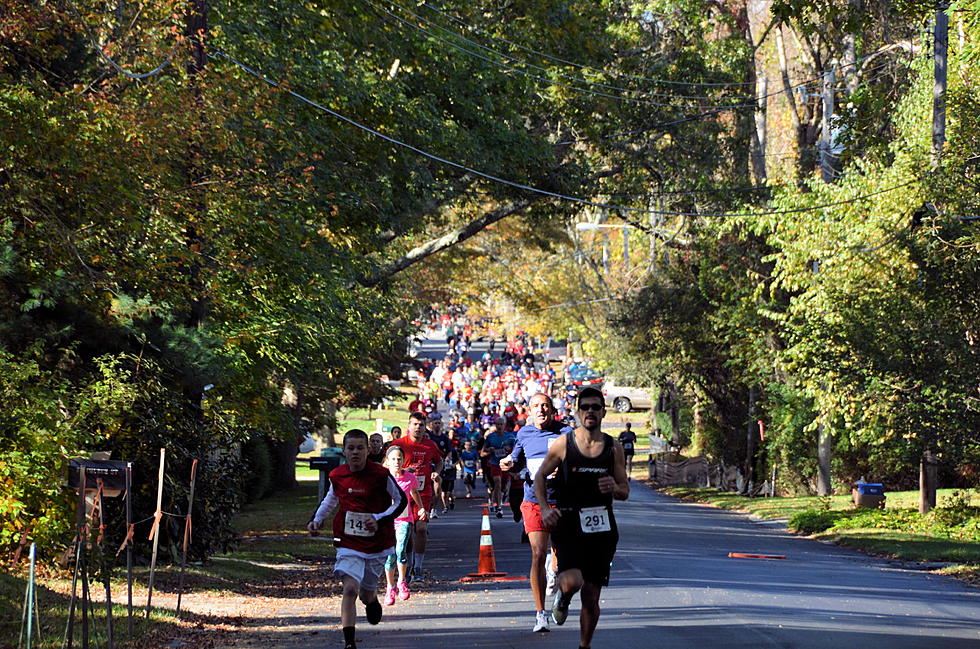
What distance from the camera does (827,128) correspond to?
33.2 meters

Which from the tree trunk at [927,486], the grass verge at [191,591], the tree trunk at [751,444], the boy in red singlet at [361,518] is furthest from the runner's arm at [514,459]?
the tree trunk at [751,444]

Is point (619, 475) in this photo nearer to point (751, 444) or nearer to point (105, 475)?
point (105, 475)

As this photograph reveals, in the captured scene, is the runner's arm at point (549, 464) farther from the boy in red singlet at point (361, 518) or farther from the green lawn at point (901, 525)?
the green lawn at point (901, 525)

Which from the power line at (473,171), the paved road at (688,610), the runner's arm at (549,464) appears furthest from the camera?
the power line at (473,171)

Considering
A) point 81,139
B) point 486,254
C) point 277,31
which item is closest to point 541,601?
point 81,139

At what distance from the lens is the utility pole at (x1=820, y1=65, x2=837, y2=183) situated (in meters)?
31.3

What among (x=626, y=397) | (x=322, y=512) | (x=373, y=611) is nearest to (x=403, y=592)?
(x=373, y=611)

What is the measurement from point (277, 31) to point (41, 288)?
9184 millimetres

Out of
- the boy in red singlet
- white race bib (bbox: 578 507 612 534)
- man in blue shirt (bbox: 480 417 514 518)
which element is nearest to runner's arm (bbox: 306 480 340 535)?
the boy in red singlet

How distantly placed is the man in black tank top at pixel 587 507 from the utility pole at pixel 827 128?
21768 millimetres

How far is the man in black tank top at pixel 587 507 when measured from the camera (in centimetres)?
999

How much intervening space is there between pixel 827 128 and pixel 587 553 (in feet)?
82.4

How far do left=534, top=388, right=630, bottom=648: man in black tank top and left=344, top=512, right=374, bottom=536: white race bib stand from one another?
1.70 metres

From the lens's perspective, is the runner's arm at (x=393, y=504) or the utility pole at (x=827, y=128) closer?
the runner's arm at (x=393, y=504)
